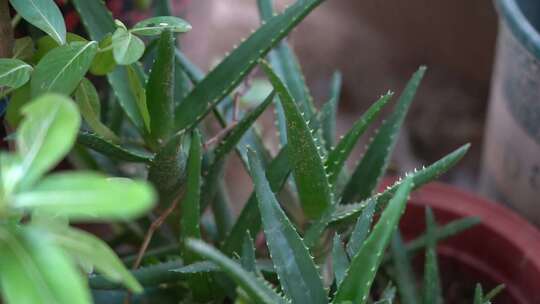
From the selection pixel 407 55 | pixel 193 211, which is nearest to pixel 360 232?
pixel 193 211

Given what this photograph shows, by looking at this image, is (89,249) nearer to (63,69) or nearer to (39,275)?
(39,275)

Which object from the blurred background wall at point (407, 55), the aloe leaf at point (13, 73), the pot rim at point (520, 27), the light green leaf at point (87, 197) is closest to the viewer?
the light green leaf at point (87, 197)

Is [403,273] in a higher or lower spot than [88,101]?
lower

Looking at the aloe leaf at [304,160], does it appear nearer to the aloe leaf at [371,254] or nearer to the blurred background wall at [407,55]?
the aloe leaf at [371,254]

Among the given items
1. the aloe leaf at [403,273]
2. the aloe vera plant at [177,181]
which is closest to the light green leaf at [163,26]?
the aloe vera plant at [177,181]

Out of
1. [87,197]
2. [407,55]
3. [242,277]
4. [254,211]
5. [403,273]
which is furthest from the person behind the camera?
[407,55]

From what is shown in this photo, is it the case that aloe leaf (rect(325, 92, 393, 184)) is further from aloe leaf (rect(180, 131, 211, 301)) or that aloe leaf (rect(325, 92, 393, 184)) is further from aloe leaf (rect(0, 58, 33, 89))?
aloe leaf (rect(0, 58, 33, 89))
